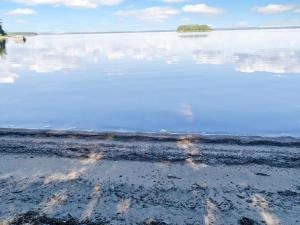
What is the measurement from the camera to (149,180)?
7.75 meters

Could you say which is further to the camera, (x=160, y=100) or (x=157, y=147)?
(x=160, y=100)

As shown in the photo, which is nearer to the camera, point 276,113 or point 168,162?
point 168,162

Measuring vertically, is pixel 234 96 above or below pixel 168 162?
above

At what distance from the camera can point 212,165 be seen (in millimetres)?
8484

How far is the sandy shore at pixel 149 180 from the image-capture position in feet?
20.8

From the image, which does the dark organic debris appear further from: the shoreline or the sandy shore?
the shoreline

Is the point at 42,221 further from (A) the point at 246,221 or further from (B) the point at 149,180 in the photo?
(A) the point at 246,221

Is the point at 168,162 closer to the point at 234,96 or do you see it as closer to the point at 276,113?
the point at 276,113

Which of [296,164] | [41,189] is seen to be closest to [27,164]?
[41,189]

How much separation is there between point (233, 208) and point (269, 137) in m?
4.84

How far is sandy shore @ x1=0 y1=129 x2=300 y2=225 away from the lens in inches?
249

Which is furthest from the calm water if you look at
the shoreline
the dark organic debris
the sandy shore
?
the dark organic debris

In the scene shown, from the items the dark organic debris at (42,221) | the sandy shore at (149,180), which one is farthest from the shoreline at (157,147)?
the dark organic debris at (42,221)

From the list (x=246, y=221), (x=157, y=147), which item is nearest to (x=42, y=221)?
(x=246, y=221)
